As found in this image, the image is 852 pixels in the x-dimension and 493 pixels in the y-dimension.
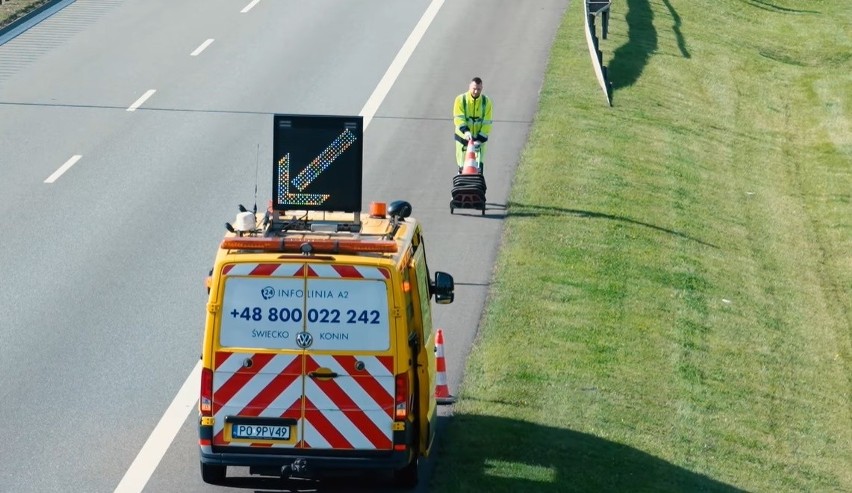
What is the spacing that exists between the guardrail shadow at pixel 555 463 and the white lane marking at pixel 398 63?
473 inches

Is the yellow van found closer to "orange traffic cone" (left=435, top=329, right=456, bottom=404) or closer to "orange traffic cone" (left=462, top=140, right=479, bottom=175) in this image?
"orange traffic cone" (left=435, top=329, right=456, bottom=404)

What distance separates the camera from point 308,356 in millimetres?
11711

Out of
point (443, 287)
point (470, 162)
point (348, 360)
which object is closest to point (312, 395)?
point (348, 360)

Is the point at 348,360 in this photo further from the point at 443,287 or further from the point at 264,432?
the point at 443,287

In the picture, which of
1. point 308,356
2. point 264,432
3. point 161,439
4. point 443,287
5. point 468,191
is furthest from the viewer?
point 468,191

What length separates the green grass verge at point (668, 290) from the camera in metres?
14.1

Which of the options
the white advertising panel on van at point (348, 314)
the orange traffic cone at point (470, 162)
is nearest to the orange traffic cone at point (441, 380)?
the white advertising panel on van at point (348, 314)

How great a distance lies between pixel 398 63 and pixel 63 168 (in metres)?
8.75

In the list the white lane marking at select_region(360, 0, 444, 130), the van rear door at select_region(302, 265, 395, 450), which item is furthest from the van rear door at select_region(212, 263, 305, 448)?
the white lane marking at select_region(360, 0, 444, 130)

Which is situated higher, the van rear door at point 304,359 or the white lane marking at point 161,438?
the van rear door at point 304,359

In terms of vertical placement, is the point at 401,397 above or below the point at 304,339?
below

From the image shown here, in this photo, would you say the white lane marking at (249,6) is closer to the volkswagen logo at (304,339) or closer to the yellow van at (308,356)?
the yellow van at (308,356)

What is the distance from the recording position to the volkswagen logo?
Answer: 11.7 meters

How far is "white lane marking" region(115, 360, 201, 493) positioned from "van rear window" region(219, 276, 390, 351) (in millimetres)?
2074
